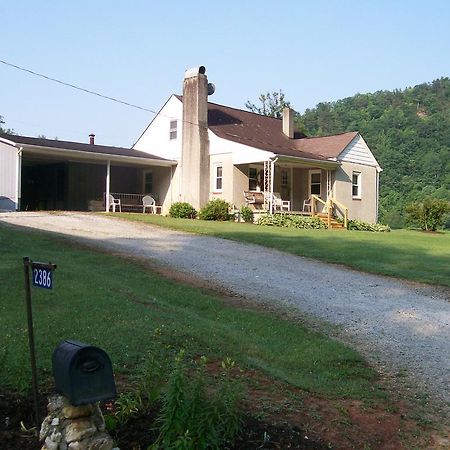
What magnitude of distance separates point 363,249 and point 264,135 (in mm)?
15228

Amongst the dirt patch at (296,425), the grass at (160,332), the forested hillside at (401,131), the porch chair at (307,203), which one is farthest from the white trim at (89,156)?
the forested hillside at (401,131)

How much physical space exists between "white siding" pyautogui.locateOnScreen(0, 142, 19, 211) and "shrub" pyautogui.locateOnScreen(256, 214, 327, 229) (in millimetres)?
10007

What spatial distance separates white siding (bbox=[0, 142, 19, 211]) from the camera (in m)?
22.6

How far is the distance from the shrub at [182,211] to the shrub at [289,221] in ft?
Answer: 10.6

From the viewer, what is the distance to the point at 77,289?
8.06 metres

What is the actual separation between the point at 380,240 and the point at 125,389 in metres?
15.9

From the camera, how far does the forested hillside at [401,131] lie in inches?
2018

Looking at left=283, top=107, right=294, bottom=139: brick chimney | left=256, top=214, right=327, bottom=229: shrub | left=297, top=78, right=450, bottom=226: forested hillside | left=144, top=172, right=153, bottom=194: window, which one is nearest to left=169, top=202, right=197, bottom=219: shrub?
left=256, top=214, right=327, bottom=229: shrub

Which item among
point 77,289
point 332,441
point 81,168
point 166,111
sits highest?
point 166,111

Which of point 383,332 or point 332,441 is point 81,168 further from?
point 332,441

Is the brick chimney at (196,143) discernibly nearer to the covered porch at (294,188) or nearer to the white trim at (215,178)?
the white trim at (215,178)

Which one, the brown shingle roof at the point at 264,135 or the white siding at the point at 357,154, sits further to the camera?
the white siding at the point at 357,154

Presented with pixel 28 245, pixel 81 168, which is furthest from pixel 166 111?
pixel 28 245

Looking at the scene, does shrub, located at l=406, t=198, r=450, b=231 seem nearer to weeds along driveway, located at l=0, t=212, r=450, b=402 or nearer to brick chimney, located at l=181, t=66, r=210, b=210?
brick chimney, located at l=181, t=66, r=210, b=210
